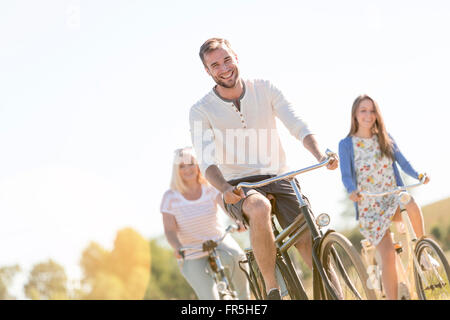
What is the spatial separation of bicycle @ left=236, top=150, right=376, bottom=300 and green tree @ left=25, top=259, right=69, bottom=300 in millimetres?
42583

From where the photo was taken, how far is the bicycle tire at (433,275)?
4.81m

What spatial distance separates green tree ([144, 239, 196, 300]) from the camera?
59.1 m

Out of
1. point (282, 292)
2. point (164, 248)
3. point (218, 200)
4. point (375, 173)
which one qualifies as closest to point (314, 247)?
point (282, 292)

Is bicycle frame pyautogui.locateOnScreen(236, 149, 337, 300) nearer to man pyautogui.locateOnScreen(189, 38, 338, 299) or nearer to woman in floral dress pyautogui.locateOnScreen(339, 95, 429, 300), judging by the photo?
man pyautogui.locateOnScreen(189, 38, 338, 299)

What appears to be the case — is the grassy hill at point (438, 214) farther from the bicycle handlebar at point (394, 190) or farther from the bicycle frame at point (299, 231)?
the bicycle frame at point (299, 231)

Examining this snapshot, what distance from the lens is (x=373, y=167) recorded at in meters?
6.08

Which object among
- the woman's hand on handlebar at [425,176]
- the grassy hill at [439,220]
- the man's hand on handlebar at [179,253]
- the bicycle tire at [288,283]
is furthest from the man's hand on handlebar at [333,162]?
the grassy hill at [439,220]

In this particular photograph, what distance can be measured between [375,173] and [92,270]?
53.2 meters

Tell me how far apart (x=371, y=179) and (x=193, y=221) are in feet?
7.15

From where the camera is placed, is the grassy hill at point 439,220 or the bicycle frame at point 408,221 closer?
the bicycle frame at point 408,221

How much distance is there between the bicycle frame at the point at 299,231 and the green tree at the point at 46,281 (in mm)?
42591

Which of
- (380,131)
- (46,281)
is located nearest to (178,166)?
(380,131)

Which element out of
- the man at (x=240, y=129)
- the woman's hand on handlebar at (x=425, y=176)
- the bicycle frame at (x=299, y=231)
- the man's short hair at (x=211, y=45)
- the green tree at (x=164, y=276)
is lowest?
the green tree at (x=164, y=276)

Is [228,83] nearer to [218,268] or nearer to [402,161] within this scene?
[402,161]
